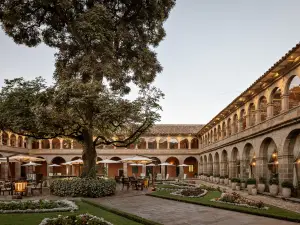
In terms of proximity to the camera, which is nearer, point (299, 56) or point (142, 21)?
point (299, 56)

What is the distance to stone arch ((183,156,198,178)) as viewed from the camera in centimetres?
5278

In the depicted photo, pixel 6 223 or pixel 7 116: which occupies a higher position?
pixel 7 116

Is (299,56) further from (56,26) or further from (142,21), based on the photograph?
(56,26)

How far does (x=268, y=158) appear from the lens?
20547 mm

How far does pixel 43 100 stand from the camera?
16.7 m

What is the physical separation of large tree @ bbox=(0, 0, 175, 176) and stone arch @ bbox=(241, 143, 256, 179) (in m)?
9.84

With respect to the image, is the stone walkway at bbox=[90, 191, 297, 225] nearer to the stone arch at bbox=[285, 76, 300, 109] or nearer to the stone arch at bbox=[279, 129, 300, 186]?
the stone arch at bbox=[279, 129, 300, 186]

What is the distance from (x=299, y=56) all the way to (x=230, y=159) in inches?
601

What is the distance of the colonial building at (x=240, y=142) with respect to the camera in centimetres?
1694

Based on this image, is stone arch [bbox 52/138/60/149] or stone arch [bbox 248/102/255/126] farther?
stone arch [bbox 52/138/60/149]

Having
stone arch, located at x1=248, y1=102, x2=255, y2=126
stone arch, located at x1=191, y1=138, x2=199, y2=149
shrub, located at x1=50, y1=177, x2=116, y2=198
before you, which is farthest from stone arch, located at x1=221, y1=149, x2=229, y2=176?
stone arch, located at x1=191, y1=138, x2=199, y2=149

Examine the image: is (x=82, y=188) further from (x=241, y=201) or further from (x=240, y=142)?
(x=240, y=142)

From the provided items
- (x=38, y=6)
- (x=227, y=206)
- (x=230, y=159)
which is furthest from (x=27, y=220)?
(x=230, y=159)

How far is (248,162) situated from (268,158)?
4346 millimetres
